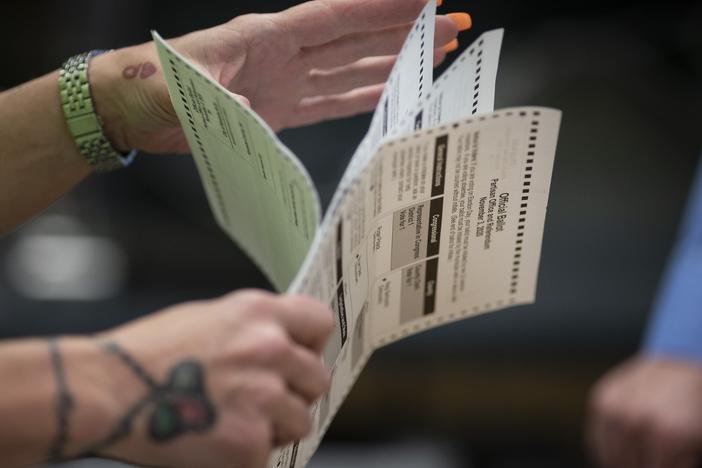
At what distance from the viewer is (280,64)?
2.81 feet

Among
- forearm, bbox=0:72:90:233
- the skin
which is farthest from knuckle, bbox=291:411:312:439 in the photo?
forearm, bbox=0:72:90:233

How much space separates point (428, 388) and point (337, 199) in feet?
5.17

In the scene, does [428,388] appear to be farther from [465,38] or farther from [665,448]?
[465,38]

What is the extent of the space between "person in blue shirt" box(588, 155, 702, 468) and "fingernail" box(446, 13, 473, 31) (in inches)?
29.8

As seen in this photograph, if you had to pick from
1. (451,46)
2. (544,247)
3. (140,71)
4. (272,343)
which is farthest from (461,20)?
(544,247)

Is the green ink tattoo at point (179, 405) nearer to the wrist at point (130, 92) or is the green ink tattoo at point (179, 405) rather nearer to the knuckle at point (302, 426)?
the knuckle at point (302, 426)

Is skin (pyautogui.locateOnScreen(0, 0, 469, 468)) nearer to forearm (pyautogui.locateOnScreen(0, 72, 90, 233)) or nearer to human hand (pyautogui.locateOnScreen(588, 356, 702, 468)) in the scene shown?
forearm (pyautogui.locateOnScreen(0, 72, 90, 233))

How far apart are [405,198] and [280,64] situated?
0.24 meters

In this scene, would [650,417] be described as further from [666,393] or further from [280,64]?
[280,64]

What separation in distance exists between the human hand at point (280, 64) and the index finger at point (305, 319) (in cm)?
25

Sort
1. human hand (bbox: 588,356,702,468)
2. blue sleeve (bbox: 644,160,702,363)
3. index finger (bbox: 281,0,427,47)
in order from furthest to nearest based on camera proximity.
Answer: blue sleeve (bbox: 644,160,702,363)
human hand (bbox: 588,356,702,468)
index finger (bbox: 281,0,427,47)

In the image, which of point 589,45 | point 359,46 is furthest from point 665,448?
point 589,45

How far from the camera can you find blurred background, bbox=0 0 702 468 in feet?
6.90

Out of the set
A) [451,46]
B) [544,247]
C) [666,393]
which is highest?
[451,46]
